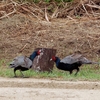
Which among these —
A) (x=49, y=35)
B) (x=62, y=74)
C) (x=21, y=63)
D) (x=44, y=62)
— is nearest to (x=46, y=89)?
(x=21, y=63)

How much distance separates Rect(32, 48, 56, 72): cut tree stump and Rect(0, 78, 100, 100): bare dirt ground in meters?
1.99

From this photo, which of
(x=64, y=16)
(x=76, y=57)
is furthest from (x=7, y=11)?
(x=76, y=57)

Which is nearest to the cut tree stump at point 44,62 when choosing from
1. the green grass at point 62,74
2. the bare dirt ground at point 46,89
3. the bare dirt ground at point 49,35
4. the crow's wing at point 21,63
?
the green grass at point 62,74

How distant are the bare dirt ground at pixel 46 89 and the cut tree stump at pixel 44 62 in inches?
78.5

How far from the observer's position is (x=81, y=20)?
1931 centimetres

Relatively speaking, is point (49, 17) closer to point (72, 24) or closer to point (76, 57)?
point (72, 24)

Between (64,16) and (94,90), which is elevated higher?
(94,90)

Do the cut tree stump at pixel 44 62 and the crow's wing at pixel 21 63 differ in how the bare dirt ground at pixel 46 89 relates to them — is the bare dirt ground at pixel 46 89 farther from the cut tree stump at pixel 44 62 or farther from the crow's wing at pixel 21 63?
the cut tree stump at pixel 44 62

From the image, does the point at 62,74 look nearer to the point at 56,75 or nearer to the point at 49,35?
the point at 56,75

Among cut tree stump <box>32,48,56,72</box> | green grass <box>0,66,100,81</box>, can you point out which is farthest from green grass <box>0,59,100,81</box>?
cut tree stump <box>32,48,56,72</box>

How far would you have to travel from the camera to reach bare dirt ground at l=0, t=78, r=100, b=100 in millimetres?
10664

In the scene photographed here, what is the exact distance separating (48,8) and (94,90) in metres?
8.72

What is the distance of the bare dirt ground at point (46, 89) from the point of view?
35.0ft

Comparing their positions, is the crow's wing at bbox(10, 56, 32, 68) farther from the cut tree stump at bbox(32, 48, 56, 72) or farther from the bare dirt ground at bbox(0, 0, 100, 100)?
the bare dirt ground at bbox(0, 0, 100, 100)
